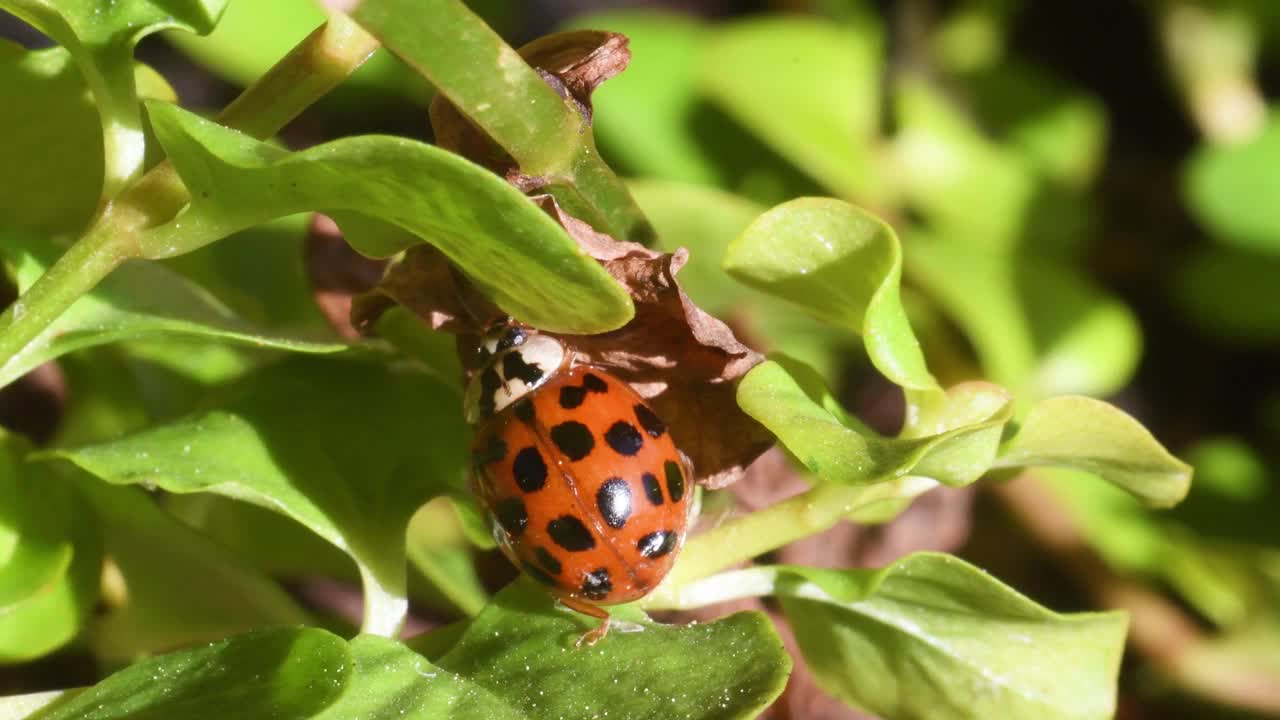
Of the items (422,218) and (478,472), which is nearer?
(422,218)

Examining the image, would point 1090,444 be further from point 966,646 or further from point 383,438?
point 383,438

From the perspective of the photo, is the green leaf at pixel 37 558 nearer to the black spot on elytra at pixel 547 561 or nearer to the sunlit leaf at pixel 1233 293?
the black spot on elytra at pixel 547 561

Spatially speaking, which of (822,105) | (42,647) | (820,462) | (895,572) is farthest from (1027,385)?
(42,647)

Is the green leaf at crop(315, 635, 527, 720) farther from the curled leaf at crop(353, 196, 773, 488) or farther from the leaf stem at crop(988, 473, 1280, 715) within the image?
the leaf stem at crop(988, 473, 1280, 715)

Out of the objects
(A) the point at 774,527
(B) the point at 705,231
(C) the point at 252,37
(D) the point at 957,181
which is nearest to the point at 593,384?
(A) the point at 774,527

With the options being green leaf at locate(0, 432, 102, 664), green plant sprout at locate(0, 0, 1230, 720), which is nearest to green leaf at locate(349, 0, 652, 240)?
green plant sprout at locate(0, 0, 1230, 720)

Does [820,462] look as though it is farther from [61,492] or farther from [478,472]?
[61,492]

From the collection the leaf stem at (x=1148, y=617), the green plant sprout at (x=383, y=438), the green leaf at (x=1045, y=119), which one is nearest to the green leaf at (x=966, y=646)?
the green plant sprout at (x=383, y=438)
